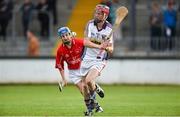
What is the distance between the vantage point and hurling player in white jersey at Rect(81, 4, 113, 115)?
661 inches

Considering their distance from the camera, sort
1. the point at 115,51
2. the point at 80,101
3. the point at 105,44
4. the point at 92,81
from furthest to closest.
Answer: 1. the point at 115,51
2. the point at 80,101
3. the point at 92,81
4. the point at 105,44

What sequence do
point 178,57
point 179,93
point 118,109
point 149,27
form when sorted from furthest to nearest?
point 149,27, point 178,57, point 179,93, point 118,109

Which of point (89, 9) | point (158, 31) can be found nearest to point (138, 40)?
point (158, 31)

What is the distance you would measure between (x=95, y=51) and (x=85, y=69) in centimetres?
47

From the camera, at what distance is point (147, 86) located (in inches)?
1138

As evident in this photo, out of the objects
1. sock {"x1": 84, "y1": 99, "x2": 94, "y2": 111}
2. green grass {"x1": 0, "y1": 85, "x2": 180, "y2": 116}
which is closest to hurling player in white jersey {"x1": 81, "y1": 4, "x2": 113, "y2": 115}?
sock {"x1": 84, "y1": 99, "x2": 94, "y2": 111}

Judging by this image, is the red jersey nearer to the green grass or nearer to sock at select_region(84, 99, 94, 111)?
sock at select_region(84, 99, 94, 111)

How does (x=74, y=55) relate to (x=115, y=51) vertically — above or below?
above

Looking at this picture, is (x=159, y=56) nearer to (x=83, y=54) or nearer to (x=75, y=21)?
(x=75, y=21)

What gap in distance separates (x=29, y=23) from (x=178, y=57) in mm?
6173

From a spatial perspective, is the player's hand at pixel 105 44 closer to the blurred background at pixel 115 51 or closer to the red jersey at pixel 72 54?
the red jersey at pixel 72 54

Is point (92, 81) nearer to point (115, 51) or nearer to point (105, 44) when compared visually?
point (105, 44)

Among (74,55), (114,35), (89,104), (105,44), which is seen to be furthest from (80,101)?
(114,35)

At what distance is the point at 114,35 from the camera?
29391mm
